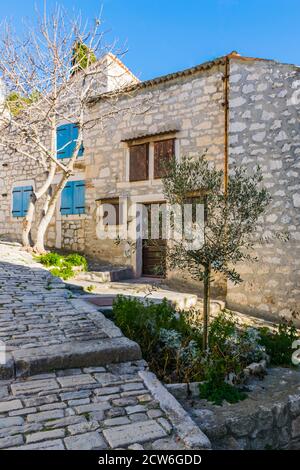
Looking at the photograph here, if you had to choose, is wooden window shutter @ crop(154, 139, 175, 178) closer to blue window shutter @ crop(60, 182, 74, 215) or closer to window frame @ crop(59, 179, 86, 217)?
window frame @ crop(59, 179, 86, 217)

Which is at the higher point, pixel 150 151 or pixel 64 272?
pixel 150 151

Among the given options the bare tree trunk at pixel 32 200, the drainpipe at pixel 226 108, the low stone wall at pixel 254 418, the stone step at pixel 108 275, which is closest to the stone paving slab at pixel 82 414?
the low stone wall at pixel 254 418

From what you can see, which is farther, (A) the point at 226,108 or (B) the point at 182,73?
(B) the point at 182,73

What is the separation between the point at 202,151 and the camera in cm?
900

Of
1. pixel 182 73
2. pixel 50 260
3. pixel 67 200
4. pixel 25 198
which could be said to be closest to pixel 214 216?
pixel 50 260

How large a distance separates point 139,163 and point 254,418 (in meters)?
7.82

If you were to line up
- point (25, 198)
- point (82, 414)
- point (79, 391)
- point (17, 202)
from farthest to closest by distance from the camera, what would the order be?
point (17, 202) → point (25, 198) → point (79, 391) → point (82, 414)

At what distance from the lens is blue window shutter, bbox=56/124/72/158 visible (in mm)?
11422

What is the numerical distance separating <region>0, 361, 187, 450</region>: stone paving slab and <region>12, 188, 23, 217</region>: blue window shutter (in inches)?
385

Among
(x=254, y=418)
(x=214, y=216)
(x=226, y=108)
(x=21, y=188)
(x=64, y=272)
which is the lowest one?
(x=254, y=418)

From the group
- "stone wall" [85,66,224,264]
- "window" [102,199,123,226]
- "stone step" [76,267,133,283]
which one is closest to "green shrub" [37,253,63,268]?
"stone step" [76,267,133,283]

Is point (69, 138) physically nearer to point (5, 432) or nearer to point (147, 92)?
point (147, 92)

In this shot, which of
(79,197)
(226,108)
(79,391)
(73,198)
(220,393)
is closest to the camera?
(79,391)

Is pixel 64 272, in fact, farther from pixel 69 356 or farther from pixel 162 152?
pixel 69 356
